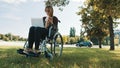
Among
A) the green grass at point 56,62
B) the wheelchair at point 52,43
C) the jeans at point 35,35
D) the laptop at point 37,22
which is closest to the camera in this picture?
the green grass at point 56,62

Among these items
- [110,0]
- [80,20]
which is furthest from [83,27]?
[110,0]

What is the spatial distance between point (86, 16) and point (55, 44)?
138 feet

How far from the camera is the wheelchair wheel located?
440 inches

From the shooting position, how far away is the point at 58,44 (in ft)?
38.1

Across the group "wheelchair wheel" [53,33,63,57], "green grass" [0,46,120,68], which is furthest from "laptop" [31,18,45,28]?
"green grass" [0,46,120,68]

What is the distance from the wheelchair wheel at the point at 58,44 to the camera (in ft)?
36.6

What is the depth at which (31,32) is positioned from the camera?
408 inches

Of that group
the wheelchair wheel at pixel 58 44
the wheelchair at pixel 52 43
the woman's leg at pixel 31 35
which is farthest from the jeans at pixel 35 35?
the wheelchair wheel at pixel 58 44

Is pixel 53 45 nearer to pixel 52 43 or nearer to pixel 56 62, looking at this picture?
pixel 52 43

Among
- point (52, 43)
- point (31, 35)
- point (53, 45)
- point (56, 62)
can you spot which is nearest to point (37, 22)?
point (31, 35)

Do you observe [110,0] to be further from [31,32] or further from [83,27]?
[83,27]

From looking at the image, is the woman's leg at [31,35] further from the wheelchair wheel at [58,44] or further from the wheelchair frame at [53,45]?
the wheelchair wheel at [58,44]

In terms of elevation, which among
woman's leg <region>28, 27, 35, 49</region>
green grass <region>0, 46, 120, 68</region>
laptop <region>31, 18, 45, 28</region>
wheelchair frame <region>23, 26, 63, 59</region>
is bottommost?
green grass <region>0, 46, 120, 68</region>

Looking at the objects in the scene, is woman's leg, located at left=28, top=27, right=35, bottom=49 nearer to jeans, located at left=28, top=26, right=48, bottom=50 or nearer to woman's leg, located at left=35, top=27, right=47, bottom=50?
jeans, located at left=28, top=26, right=48, bottom=50
